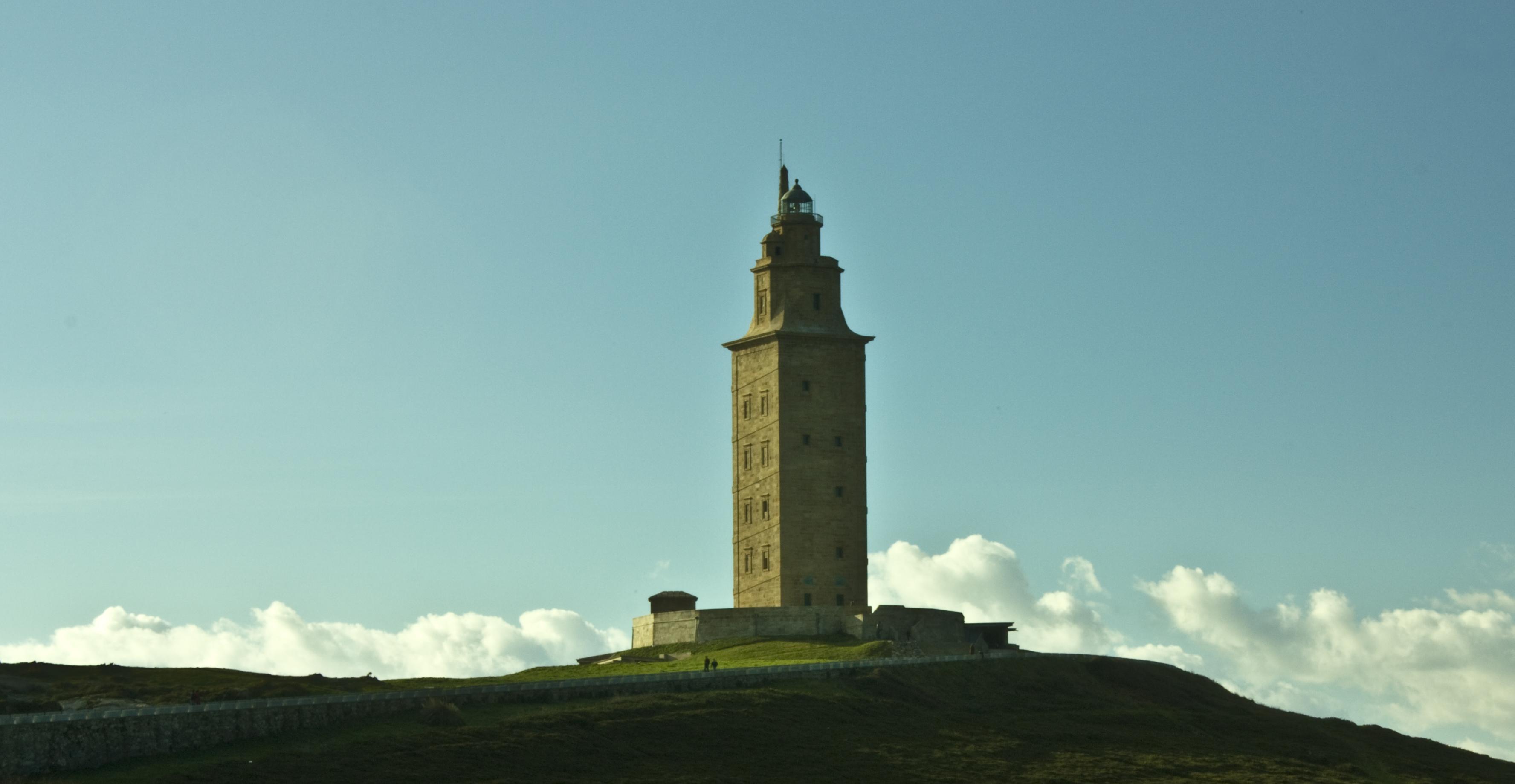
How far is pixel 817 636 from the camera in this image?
271ft

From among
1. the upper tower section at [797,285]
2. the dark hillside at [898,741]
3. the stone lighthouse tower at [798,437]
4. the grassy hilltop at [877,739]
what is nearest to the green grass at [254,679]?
the grassy hilltop at [877,739]

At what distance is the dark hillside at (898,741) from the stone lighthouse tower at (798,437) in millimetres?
15540

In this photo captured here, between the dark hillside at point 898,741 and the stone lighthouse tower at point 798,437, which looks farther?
the stone lighthouse tower at point 798,437

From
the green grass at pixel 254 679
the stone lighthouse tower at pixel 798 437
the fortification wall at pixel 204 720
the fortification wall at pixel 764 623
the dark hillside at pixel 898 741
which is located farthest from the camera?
the stone lighthouse tower at pixel 798 437

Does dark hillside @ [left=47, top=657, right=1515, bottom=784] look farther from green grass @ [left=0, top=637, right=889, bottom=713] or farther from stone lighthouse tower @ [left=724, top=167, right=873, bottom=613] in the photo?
stone lighthouse tower @ [left=724, top=167, right=873, bottom=613]

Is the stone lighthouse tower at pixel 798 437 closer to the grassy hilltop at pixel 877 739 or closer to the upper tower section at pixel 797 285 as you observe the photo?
the upper tower section at pixel 797 285

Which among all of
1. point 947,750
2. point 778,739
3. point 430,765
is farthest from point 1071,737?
point 430,765

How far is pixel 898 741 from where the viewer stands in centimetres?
6059

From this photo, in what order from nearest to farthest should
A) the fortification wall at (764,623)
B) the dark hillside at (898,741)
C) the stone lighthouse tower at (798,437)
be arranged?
the dark hillside at (898,741), the fortification wall at (764,623), the stone lighthouse tower at (798,437)

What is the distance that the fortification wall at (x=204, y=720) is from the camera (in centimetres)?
4688

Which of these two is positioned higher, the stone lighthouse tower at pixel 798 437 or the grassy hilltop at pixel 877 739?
the stone lighthouse tower at pixel 798 437

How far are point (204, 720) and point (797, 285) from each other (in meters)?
45.9

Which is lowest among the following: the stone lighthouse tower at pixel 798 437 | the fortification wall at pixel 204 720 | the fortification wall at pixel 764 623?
the fortification wall at pixel 204 720

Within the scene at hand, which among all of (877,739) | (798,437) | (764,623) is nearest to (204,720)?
(877,739)
